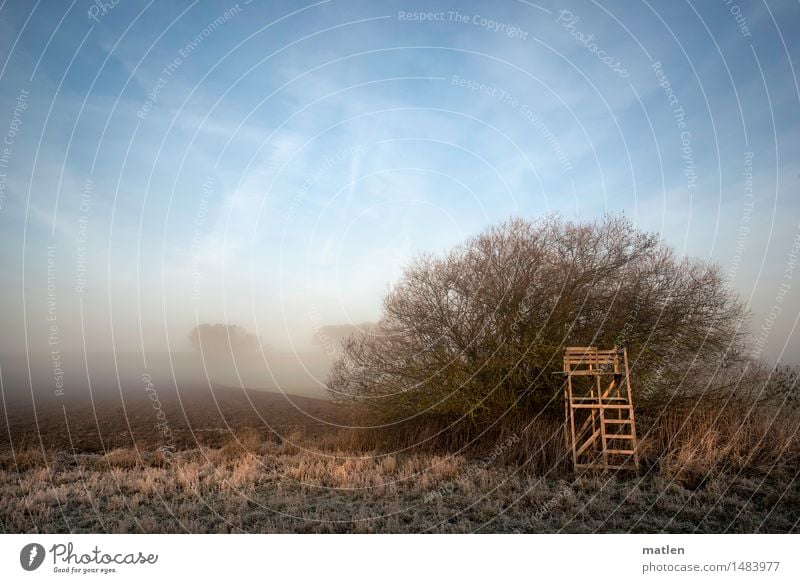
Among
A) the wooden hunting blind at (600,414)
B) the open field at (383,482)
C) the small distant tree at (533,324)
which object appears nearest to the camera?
the open field at (383,482)

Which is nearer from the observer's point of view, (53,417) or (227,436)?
(53,417)

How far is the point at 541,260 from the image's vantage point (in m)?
17.1

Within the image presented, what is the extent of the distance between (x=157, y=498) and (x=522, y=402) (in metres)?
11.6

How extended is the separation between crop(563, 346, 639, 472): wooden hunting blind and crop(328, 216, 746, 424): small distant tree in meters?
1.04

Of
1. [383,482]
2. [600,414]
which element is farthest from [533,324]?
[383,482]

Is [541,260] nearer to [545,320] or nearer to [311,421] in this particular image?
[545,320]

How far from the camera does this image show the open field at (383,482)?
8.44 metres

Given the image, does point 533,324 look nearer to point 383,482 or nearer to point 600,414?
point 600,414

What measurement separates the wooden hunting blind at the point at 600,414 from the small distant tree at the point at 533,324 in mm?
1040

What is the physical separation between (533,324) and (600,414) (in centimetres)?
438

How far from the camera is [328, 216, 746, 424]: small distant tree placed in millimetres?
16188

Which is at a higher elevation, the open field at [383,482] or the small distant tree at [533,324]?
the small distant tree at [533,324]

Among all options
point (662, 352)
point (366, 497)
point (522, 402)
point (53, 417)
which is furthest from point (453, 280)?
point (53, 417)

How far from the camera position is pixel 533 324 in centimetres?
1644
